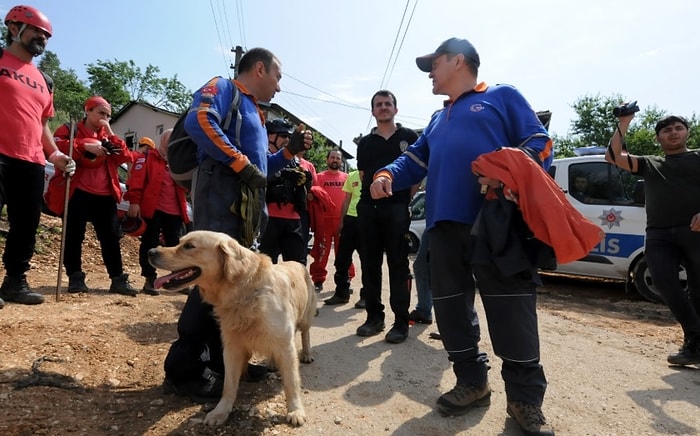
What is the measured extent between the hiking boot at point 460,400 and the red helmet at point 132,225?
178 inches

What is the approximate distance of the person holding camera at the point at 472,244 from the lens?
247cm

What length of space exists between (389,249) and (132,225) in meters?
3.51

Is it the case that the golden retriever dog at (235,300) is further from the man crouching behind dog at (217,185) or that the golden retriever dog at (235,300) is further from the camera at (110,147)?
the camera at (110,147)

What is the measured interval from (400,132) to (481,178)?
2.09 m

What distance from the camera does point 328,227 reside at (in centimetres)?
688

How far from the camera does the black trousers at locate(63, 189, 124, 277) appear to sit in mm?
5133

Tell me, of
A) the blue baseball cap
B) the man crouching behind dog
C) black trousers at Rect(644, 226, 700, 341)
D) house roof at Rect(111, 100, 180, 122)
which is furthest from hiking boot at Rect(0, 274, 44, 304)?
house roof at Rect(111, 100, 180, 122)

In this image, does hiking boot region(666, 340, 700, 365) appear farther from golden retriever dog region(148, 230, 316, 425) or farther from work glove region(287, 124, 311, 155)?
work glove region(287, 124, 311, 155)

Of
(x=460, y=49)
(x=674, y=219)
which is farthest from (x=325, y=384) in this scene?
(x=674, y=219)

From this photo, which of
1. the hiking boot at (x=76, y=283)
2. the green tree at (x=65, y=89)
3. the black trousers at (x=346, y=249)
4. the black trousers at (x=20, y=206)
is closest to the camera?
the black trousers at (x=20, y=206)

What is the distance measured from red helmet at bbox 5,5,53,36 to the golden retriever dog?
3057mm

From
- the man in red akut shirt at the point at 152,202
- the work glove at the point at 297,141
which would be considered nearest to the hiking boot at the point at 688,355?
the work glove at the point at 297,141

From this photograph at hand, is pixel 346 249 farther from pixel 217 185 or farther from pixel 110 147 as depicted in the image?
pixel 217 185

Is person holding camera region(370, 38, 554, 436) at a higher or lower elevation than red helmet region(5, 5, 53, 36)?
lower
